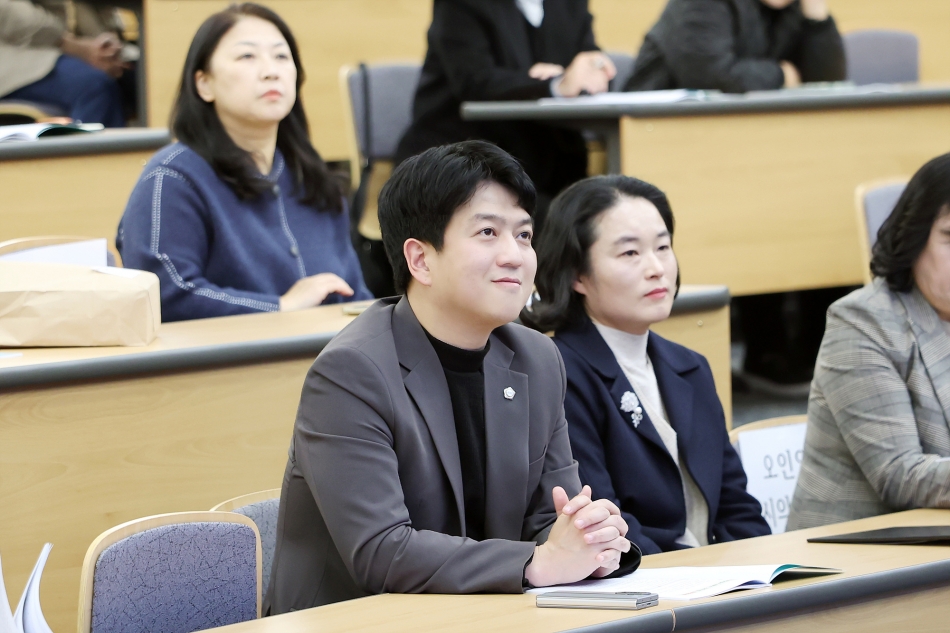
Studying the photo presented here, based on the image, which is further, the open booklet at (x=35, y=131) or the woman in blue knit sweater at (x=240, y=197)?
the open booklet at (x=35, y=131)

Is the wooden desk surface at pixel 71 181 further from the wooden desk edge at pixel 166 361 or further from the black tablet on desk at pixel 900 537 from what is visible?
the black tablet on desk at pixel 900 537

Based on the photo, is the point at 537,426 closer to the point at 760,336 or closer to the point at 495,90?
the point at 495,90

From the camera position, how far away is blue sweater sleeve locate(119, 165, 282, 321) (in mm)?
2773

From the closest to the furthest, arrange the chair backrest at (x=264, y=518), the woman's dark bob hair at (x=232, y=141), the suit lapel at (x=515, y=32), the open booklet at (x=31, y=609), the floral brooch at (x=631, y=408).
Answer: the open booklet at (x=31, y=609), the chair backrest at (x=264, y=518), the floral brooch at (x=631, y=408), the woman's dark bob hair at (x=232, y=141), the suit lapel at (x=515, y=32)

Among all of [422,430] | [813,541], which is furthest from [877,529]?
[422,430]

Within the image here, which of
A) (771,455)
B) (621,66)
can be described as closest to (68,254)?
(771,455)

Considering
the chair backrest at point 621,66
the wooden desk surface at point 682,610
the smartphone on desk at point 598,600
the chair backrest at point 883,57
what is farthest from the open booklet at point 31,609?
the chair backrest at point 883,57

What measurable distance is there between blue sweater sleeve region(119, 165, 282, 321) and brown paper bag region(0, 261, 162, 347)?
0.49 m

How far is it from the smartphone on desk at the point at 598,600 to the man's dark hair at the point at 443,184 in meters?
0.51

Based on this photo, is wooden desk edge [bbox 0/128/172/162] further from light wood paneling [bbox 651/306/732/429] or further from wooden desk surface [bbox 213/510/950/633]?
wooden desk surface [bbox 213/510/950/633]

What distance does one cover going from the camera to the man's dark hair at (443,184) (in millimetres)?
1672

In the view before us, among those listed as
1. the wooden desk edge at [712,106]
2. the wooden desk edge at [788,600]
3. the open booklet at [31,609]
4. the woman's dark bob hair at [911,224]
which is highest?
the wooden desk edge at [712,106]

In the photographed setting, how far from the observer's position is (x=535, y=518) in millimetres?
1780

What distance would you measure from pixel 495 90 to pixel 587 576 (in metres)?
2.61
